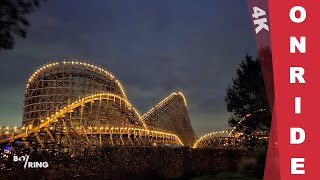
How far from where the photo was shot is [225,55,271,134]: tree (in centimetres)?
3237

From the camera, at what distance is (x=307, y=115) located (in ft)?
26.5

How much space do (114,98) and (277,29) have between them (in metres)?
45.1

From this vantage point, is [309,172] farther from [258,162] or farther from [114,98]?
[114,98]

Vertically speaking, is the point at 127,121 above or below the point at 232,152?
above

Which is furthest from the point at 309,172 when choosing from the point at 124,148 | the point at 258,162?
the point at 258,162

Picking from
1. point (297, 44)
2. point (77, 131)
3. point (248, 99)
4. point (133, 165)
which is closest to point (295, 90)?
point (297, 44)

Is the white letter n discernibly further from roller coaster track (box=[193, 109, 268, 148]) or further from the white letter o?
roller coaster track (box=[193, 109, 268, 148])

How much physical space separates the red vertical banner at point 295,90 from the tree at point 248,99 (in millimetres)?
21578

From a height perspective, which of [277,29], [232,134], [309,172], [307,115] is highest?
[232,134]

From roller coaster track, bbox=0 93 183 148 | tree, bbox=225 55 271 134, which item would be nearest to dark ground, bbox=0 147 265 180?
tree, bbox=225 55 271 134

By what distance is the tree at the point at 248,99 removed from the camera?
32.4 m

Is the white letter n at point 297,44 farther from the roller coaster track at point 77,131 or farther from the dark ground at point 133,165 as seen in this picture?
the roller coaster track at point 77,131

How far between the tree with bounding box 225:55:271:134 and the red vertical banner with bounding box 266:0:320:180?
850 inches

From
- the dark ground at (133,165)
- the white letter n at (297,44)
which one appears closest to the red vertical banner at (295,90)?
the white letter n at (297,44)
